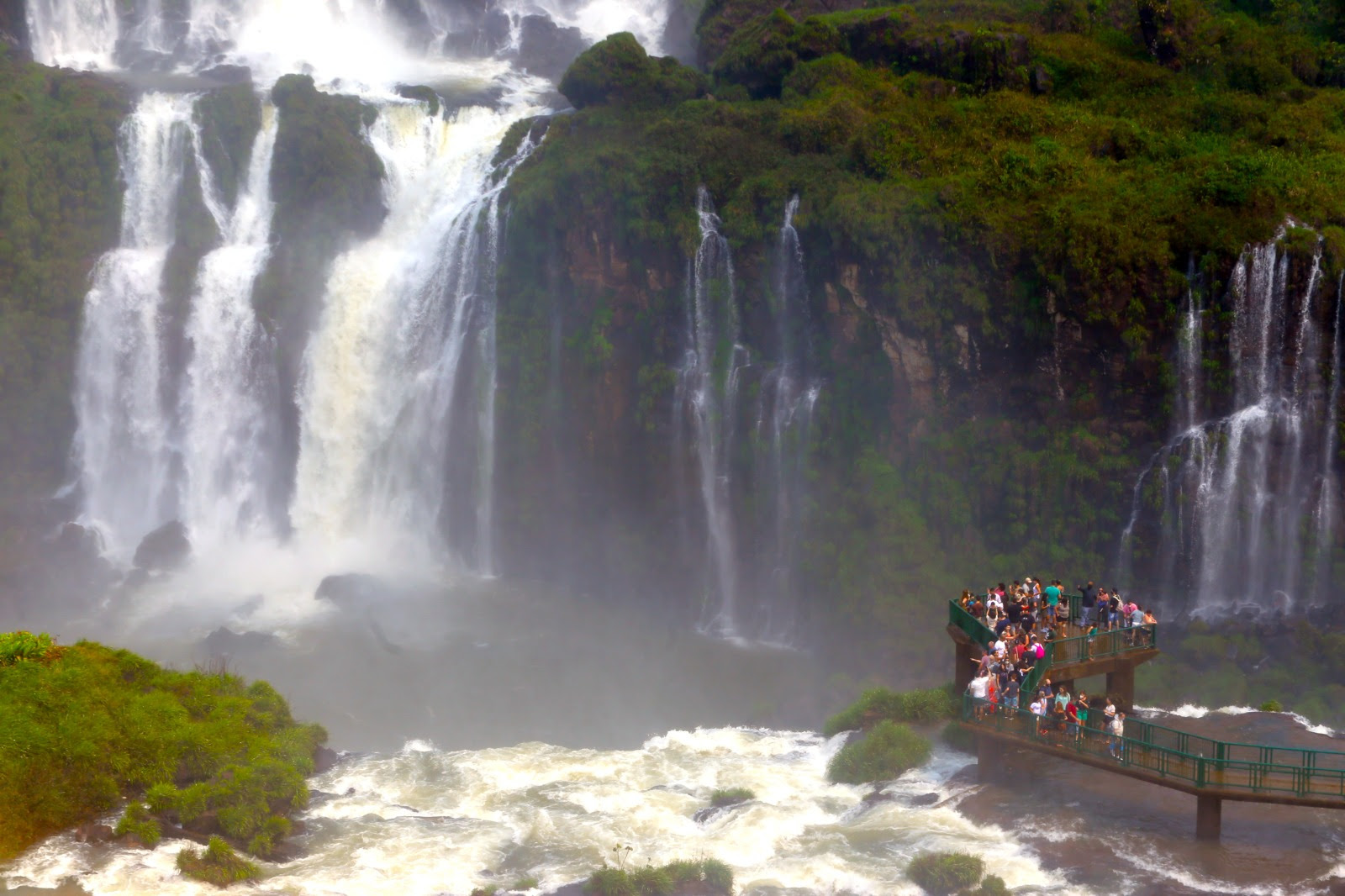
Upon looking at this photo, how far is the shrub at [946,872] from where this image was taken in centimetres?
2255

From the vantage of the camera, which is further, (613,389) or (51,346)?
(51,346)

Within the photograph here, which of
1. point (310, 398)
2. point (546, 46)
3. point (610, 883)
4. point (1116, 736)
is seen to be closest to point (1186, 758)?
point (1116, 736)

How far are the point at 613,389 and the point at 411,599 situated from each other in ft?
32.2

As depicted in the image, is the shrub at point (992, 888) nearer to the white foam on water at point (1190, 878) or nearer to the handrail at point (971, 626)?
the white foam on water at point (1190, 878)

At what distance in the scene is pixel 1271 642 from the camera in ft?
120

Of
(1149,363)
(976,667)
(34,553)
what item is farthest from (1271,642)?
(34,553)

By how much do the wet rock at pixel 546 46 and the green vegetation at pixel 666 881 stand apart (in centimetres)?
5120

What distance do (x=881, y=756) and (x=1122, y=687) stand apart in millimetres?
5286

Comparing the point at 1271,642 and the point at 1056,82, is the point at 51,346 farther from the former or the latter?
the point at 1271,642

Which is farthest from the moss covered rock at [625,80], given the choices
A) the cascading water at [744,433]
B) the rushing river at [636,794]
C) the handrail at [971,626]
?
the handrail at [971,626]

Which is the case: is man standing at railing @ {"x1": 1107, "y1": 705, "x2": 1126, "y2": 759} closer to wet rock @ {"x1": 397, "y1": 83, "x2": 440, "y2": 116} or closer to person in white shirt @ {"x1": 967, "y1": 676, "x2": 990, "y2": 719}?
person in white shirt @ {"x1": 967, "y1": 676, "x2": 990, "y2": 719}

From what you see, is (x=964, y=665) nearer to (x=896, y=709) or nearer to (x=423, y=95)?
(x=896, y=709)

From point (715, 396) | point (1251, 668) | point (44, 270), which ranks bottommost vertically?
point (1251, 668)

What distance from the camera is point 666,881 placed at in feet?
76.1
